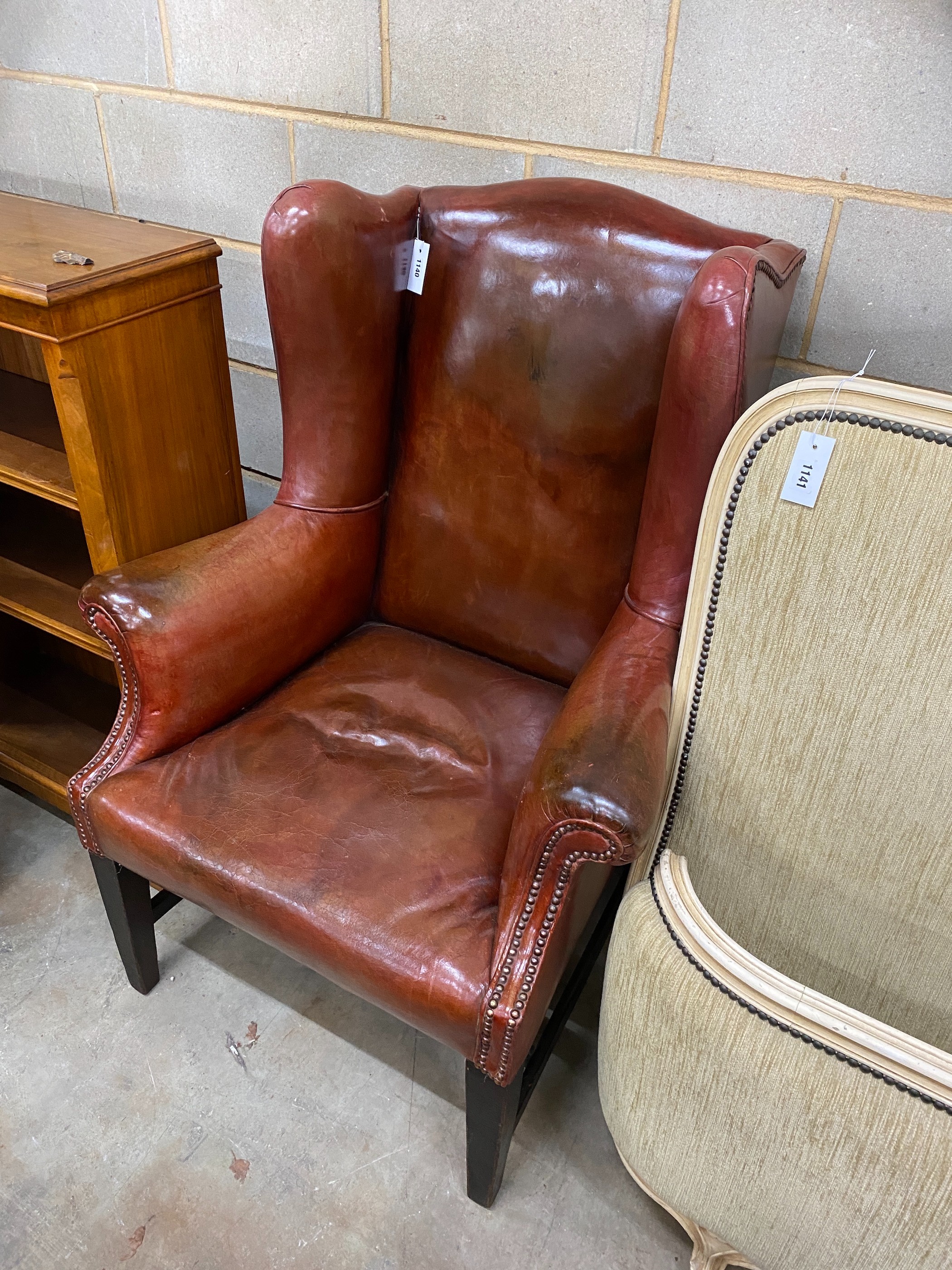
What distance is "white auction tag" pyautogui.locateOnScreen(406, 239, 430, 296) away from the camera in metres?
1.39

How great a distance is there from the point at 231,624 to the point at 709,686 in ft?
2.19

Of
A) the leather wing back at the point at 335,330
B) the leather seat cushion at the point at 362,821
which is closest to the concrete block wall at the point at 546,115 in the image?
the leather wing back at the point at 335,330

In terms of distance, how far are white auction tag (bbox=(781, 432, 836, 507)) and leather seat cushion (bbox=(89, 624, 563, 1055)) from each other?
0.53 meters

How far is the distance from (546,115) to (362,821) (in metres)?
1.08

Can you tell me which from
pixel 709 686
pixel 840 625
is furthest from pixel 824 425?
pixel 709 686

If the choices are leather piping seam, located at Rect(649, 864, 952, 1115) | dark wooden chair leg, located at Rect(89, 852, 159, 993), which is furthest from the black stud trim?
dark wooden chair leg, located at Rect(89, 852, 159, 993)

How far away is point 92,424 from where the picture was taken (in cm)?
135

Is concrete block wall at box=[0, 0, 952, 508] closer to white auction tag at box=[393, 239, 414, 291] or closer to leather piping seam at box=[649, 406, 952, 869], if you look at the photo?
white auction tag at box=[393, 239, 414, 291]

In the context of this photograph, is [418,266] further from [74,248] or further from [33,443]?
[33,443]

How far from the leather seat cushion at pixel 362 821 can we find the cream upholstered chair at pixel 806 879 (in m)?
0.20

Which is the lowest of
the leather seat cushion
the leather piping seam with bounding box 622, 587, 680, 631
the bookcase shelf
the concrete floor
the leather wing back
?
the concrete floor

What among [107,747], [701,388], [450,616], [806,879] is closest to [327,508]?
[450,616]

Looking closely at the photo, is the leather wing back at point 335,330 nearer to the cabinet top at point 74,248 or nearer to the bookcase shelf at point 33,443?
the cabinet top at point 74,248

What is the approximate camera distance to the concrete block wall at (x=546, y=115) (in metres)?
1.20
